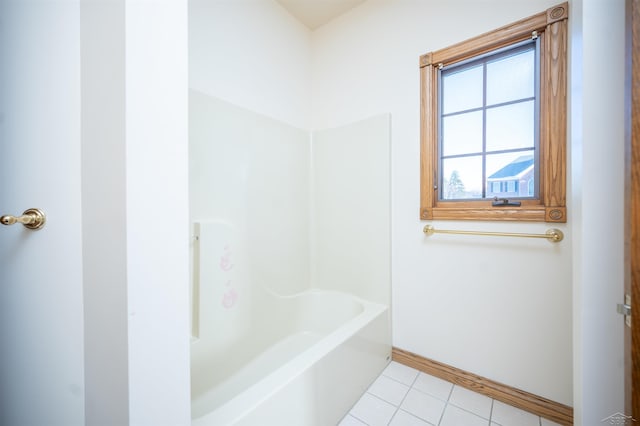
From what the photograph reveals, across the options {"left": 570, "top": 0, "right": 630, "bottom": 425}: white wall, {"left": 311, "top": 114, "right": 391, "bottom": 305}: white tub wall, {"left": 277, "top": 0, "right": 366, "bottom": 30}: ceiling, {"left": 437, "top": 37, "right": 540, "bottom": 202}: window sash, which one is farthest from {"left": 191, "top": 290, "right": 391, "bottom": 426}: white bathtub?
{"left": 277, "top": 0, "right": 366, "bottom": 30}: ceiling

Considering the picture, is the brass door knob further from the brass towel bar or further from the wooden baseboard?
Answer: the wooden baseboard

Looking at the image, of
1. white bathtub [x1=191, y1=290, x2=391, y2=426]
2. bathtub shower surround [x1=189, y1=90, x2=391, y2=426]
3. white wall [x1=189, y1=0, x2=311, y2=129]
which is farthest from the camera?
white wall [x1=189, y1=0, x2=311, y2=129]

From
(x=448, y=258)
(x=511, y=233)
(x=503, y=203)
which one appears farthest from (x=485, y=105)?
(x=448, y=258)

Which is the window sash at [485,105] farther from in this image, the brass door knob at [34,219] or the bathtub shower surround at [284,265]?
→ the brass door knob at [34,219]

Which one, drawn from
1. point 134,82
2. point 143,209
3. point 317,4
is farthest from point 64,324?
point 317,4

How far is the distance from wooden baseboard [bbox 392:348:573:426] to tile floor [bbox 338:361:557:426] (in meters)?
0.03

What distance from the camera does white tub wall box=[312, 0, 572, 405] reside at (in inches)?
46.2

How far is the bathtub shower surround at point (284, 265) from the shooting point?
3.57ft

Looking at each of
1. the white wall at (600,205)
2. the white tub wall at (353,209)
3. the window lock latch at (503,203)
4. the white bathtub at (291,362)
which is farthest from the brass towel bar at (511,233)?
the white bathtub at (291,362)

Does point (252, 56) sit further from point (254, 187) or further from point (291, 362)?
point (291, 362)

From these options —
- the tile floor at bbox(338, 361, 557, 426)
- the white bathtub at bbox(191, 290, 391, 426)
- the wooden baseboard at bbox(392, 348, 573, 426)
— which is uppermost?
the white bathtub at bbox(191, 290, 391, 426)

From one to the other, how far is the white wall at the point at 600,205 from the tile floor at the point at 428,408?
583 mm

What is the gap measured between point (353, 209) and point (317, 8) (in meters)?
1.57

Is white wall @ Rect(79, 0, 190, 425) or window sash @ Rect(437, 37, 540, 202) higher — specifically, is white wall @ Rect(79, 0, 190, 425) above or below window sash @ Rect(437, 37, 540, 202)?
below
